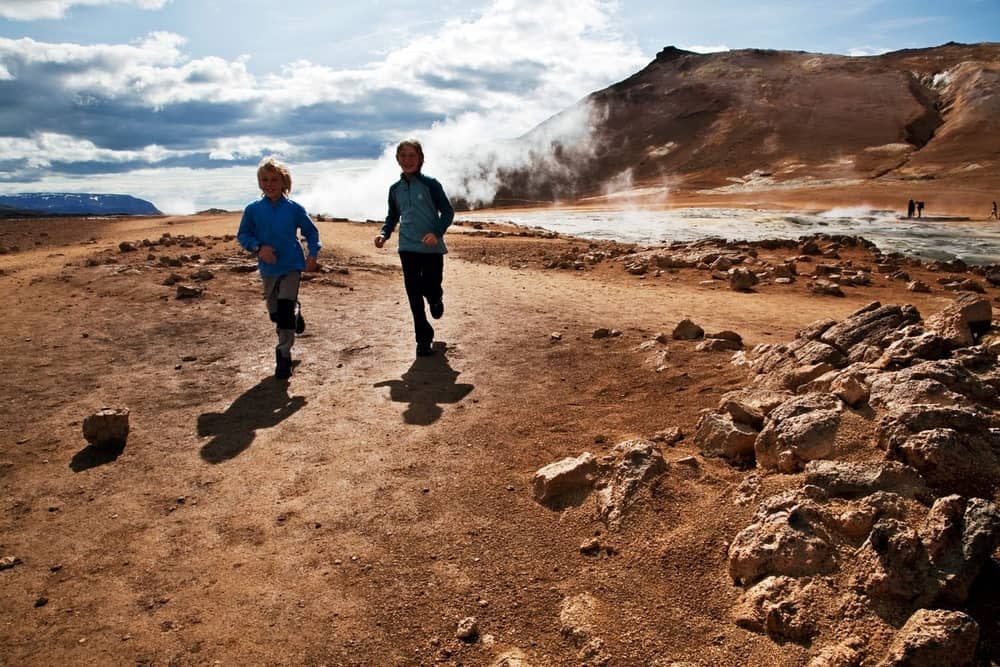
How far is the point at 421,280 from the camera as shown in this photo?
19.9ft

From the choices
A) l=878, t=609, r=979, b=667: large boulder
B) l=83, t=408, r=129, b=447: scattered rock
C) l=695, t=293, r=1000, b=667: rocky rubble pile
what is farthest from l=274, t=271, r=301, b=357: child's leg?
l=878, t=609, r=979, b=667: large boulder

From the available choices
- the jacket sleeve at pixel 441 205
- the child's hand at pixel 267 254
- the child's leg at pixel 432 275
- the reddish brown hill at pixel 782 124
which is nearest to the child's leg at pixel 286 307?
the child's hand at pixel 267 254

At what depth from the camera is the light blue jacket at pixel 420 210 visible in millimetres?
5805

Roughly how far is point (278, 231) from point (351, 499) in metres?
2.76

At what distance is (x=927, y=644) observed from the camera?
1.93m

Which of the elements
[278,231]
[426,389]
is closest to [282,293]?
[278,231]

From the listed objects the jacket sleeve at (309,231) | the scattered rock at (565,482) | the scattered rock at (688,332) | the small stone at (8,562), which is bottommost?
the small stone at (8,562)

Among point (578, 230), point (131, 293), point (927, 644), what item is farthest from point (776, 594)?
point (578, 230)

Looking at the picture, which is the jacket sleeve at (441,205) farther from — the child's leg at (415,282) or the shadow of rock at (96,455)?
the shadow of rock at (96,455)

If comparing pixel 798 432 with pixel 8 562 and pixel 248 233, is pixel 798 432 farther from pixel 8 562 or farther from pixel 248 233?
pixel 248 233

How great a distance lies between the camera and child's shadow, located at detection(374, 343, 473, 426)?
181 inches

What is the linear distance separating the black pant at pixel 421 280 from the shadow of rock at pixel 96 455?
2.60m

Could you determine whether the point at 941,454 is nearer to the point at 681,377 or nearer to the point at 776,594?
the point at 776,594

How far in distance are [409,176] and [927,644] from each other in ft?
16.1
